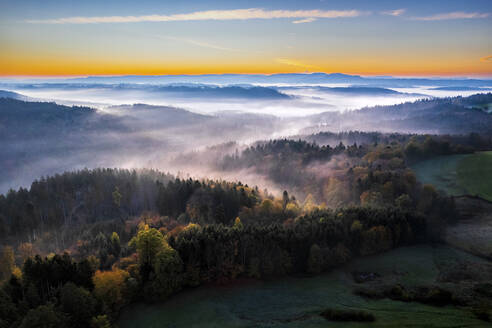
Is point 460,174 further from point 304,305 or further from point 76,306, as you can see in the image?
point 76,306

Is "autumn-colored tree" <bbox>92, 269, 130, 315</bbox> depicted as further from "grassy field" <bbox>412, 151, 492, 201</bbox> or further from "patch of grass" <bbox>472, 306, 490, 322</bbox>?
"grassy field" <bbox>412, 151, 492, 201</bbox>

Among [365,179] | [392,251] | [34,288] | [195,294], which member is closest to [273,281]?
[195,294]

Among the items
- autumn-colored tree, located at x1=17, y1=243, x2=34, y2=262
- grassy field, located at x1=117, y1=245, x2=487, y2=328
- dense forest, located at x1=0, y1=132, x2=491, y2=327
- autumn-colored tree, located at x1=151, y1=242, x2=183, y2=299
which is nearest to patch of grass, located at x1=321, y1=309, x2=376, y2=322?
grassy field, located at x1=117, y1=245, x2=487, y2=328

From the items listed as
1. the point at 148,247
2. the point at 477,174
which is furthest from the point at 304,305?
the point at 477,174

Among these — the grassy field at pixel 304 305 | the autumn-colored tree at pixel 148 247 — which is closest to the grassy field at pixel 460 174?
→ the grassy field at pixel 304 305

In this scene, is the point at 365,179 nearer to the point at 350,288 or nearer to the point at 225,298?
the point at 350,288
